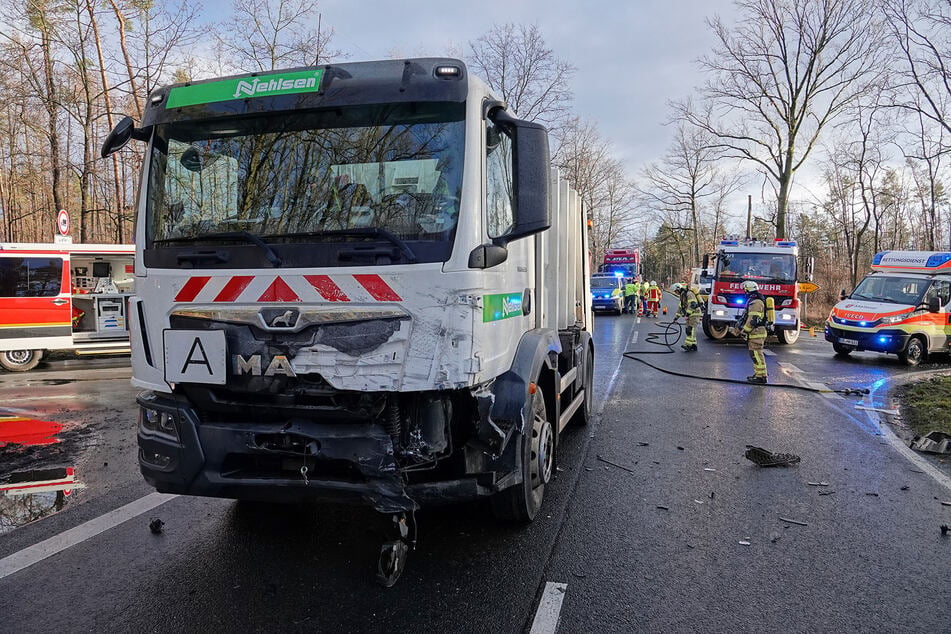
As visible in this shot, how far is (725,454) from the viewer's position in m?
5.96

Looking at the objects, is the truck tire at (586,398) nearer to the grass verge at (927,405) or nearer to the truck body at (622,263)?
the grass verge at (927,405)

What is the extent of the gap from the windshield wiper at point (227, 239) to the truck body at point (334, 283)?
0.04ft

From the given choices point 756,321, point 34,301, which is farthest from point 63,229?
point 756,321

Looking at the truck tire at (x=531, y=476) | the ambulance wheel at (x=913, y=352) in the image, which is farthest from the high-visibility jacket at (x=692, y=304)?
the truck tire at (x=531, y=476)

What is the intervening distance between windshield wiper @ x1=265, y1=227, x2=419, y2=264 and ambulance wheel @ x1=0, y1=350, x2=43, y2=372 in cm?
1180

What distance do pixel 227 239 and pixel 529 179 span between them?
5.41 ft

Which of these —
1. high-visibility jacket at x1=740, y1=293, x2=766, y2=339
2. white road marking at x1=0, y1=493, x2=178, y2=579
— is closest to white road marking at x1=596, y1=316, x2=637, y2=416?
high-visibility jacket at x1=740, y1=293, x2=766, y2=339

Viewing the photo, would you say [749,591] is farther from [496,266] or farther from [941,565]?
[496,266]

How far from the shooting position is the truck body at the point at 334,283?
300cm

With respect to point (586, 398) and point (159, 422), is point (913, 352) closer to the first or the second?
point (586, 398)

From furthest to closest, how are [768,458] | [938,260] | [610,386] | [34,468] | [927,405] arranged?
[938,260] → [610,386] → [927,405] → [768,458] → [34,468]

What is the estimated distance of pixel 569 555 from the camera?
12.0ft

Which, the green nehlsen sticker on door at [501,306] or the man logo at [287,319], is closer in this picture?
the man logo at [287,319]

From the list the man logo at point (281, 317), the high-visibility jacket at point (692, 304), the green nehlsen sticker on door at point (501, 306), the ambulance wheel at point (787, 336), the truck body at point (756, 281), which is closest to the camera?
the man logo at point (281, 317)
